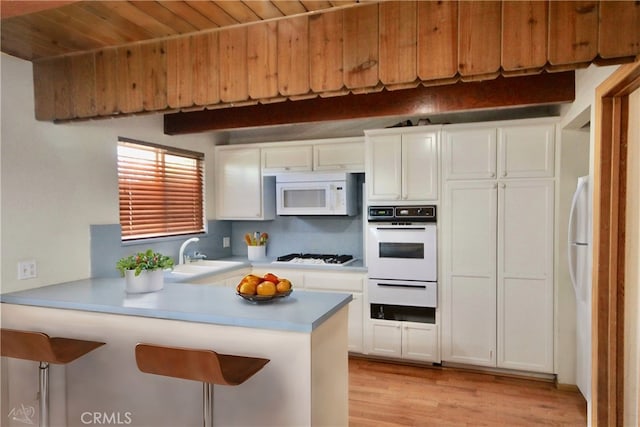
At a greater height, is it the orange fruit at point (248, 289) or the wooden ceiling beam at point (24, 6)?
the wooden ceiling beam at point (24, 6)

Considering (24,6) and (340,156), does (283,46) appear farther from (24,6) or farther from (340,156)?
(340,156)

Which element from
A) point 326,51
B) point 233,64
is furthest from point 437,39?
point 233,64

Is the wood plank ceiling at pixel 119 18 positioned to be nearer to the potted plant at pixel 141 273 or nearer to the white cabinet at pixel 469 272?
the potted plant at pixel 141 273

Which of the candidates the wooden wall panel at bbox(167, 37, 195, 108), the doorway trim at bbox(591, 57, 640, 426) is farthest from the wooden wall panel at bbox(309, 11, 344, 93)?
the doorway trim at bbox(591, 57, 640, 426)

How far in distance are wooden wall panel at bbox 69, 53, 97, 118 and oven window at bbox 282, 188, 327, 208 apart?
1.99m

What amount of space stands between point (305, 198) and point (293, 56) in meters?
2.12

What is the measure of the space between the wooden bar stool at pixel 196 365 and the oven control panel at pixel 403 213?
80.2 inches

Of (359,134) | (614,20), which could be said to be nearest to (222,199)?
(359,134)

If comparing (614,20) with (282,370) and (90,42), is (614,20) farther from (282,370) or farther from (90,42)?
(90,42)

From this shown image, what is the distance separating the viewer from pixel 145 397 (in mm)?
2135

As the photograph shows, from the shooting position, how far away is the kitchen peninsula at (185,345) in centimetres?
183

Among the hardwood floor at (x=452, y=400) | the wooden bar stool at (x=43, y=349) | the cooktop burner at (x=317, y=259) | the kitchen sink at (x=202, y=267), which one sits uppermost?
the cooktop burner at (x=317, y=259)

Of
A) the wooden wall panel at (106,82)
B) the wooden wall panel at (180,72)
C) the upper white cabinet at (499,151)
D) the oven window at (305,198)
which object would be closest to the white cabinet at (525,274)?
the upper white cabinet at (499,151)

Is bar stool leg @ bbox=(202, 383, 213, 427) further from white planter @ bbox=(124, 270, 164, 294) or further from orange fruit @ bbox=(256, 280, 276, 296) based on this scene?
white planter @ bbox=(124, 270, 164, 294)
